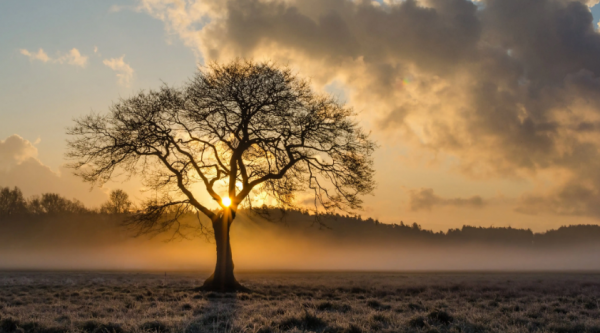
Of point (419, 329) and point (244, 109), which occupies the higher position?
point (244, 109)

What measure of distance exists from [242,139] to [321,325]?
16.9 metres

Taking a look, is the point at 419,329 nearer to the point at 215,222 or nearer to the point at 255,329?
the point at 255,329

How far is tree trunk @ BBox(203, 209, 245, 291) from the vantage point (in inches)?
909

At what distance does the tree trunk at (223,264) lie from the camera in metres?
23.1

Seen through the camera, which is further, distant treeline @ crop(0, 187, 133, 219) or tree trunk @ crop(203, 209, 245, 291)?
distant treeline @ crop(0, 187, 133, 219)

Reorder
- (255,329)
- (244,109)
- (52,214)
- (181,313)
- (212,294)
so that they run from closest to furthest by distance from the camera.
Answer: (255,329) → (181,313) → (212,294) → (244,109) → (52,214)

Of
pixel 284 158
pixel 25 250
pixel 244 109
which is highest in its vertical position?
pixel 244 109

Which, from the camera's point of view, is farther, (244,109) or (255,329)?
(244,109)

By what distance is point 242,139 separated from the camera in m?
24.8

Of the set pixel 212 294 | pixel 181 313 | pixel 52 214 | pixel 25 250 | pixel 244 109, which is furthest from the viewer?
pixel 25 250

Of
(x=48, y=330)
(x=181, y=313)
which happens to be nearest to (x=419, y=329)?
(x=181, y=313)

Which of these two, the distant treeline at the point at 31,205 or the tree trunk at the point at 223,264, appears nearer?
the tree trunk at the point at 223,264

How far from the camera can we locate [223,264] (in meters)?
23.9

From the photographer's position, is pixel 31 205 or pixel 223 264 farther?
pixel 31 205
